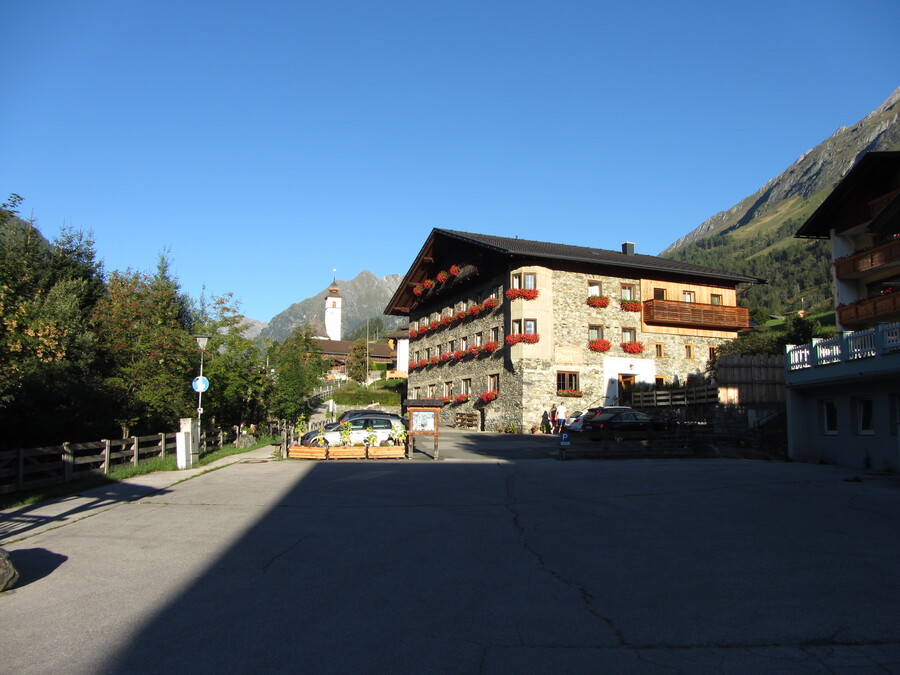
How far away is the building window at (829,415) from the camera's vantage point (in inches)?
835

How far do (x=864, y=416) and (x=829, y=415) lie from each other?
5.37 ft

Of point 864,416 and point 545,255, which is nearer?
point 864,416

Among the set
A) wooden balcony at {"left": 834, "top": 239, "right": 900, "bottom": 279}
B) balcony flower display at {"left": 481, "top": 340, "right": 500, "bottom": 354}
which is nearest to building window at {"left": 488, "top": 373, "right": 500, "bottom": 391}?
balcony flower display at {"left": 481, "top": 340, "right": 500, "bottom": 354}

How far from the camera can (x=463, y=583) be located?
270 inches

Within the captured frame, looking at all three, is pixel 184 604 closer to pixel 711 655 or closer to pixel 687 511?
pixel 711 655

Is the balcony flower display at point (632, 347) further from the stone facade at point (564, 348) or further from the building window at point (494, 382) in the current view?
the building window at point (494, 382)

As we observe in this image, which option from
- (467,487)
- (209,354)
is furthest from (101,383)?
(467,487)

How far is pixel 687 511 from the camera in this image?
34.9ft

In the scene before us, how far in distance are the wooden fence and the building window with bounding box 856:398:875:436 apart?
67.4 feet

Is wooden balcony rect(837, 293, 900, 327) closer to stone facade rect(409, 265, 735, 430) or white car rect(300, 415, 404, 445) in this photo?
stone facade rect(409, 265, 735, 430)

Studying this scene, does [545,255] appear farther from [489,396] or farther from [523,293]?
[489,396]

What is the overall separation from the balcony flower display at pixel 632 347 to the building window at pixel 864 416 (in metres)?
18.7

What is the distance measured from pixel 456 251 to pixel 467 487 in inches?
1287

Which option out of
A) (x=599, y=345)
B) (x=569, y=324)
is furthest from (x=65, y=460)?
(x=599, y=345)
